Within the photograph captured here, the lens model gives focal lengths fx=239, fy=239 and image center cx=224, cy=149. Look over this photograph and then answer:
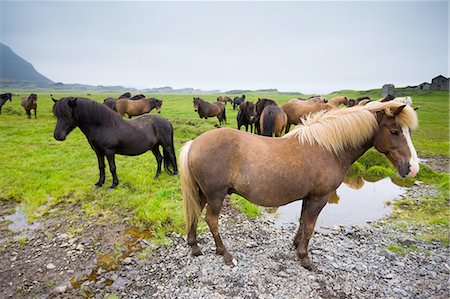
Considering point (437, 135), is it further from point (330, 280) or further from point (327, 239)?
point (330, 280)

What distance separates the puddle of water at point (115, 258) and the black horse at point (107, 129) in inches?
89.5

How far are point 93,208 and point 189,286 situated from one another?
127 inches

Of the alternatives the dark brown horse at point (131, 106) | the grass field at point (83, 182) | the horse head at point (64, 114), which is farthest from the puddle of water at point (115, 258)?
the dark brown horse at point (131, 106)

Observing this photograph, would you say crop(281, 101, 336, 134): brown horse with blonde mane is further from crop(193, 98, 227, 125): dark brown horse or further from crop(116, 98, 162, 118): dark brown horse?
crop(116, 98, 162, 118): dark brown horse

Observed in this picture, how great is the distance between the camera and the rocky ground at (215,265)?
3.25 meters

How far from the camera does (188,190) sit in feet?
12.0

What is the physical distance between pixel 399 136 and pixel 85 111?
613cm

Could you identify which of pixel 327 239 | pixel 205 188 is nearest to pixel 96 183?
pixel 205 188

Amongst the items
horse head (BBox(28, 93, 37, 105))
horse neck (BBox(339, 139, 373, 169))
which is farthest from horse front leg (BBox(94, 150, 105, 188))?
horse head (BBox(28, 93, 37, 105))

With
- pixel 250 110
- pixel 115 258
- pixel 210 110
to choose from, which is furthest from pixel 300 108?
pixel 115 258

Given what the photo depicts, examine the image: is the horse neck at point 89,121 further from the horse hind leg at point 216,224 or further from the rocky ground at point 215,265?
the horse hind leg at point 216,224

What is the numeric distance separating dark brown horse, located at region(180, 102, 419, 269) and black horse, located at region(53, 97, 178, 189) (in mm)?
3224

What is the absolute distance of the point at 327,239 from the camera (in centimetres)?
450

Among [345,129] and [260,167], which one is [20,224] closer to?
[260,167]
